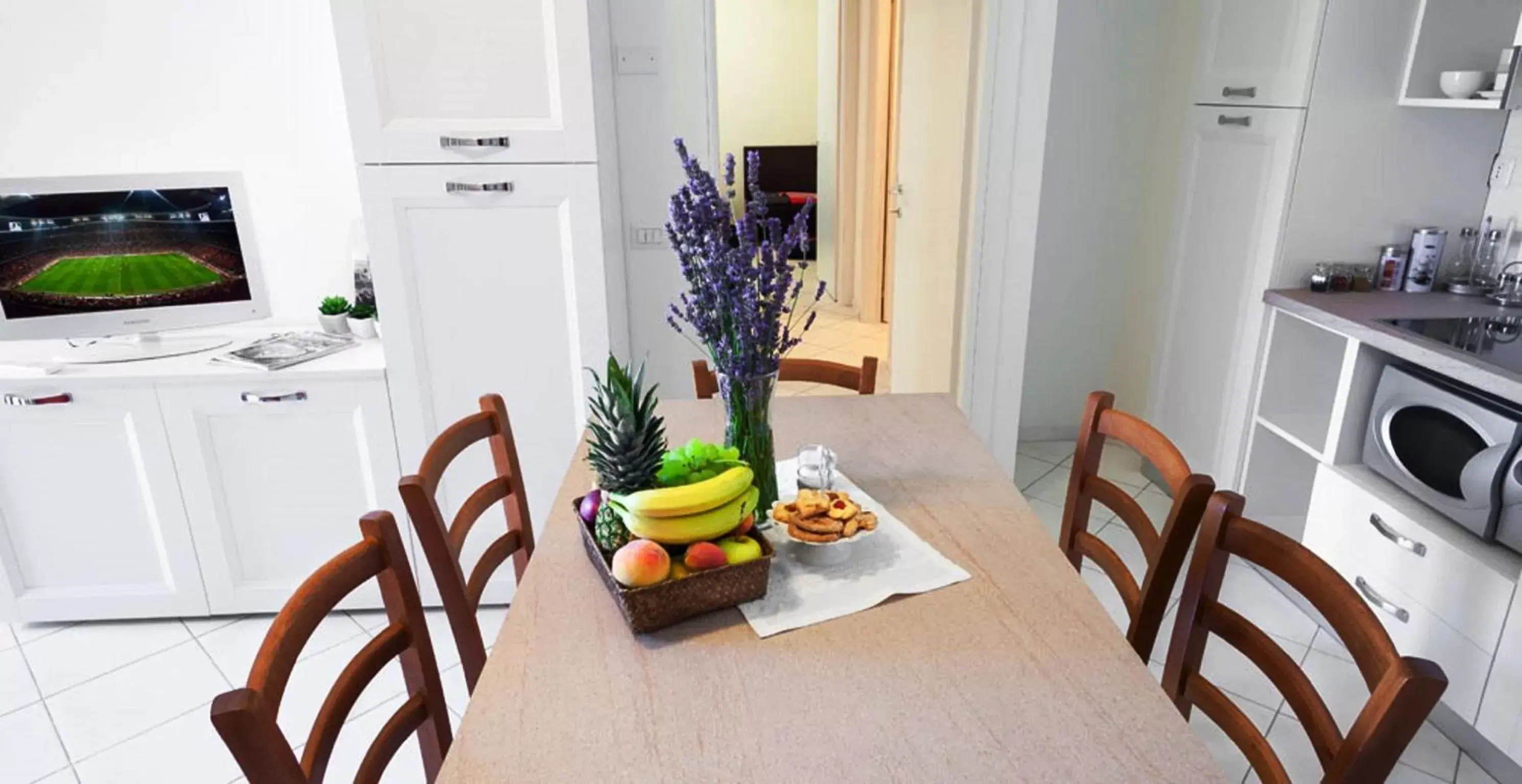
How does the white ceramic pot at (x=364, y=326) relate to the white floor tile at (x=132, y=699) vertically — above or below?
above

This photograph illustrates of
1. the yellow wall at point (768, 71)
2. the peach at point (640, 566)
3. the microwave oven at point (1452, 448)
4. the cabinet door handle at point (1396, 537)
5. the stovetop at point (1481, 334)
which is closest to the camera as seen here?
the peach at point (640, 566)

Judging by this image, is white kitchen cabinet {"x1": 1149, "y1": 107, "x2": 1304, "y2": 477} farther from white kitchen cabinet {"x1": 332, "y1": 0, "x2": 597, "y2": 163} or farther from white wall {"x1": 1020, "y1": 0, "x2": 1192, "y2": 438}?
white kitchen cabinet {"x1": 332, "y1": 0, "x2": 597, "y2": 163}

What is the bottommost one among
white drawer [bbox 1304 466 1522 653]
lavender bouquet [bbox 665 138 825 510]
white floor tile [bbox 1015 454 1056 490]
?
white floor tile [bbox 1015 454 1056 490]

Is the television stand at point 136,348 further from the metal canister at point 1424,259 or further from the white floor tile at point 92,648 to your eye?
the metal canister at point 1424,259

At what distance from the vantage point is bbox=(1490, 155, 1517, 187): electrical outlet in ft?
7.64

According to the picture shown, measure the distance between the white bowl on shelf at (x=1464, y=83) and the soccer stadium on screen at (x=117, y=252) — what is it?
3.11 meters

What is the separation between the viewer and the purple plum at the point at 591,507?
3.98 feet

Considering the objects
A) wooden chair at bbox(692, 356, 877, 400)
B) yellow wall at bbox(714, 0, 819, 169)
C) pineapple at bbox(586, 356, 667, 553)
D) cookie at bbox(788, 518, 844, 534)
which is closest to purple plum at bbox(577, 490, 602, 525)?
pineapple at bbox(586, 356, 667, 553)

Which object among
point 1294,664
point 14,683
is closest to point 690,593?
point 1294,664

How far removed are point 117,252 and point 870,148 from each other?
3766 millimetres

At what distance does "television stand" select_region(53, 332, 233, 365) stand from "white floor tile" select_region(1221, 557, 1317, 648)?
9.47 ft

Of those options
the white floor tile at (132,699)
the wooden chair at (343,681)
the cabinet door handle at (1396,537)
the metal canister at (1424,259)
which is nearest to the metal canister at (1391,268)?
the metal canister at (1424,259)

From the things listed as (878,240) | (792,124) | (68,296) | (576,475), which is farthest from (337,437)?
(792,124)

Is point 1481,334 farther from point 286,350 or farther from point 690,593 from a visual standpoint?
point 286,350
